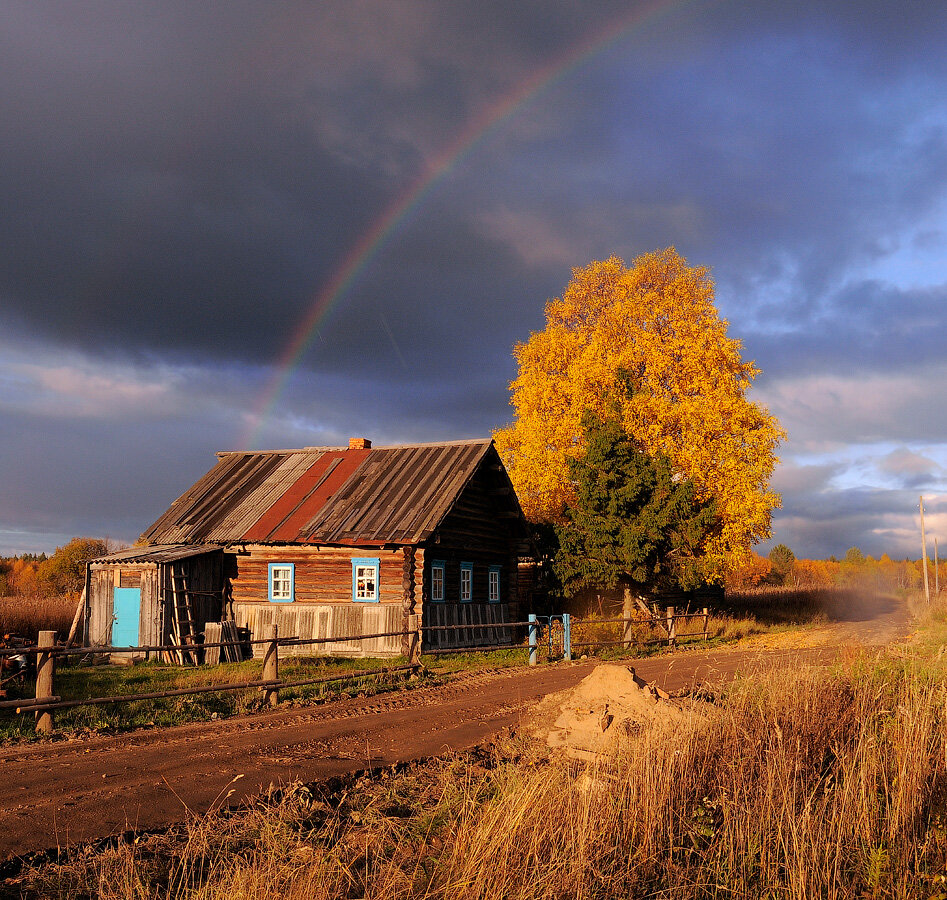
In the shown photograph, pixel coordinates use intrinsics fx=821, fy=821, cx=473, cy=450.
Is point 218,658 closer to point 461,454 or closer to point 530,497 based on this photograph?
point 461,454

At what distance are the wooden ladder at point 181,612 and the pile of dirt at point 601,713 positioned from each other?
14.4 meters

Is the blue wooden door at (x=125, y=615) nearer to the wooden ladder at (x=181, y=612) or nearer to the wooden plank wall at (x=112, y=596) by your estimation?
the wooden plank wall at (x=112, y=596)

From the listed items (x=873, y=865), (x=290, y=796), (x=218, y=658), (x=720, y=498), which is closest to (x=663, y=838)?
(x=873, y=865)

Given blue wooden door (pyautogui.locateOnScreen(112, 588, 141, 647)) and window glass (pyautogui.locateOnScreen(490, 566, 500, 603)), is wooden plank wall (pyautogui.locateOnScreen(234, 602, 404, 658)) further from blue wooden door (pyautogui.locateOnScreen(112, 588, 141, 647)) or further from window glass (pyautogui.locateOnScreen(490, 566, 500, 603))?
window glass (pyautogui.locateOnScreen(490, 566, 500, 603))

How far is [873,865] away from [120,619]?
72.9 ft

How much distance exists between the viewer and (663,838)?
6.12m

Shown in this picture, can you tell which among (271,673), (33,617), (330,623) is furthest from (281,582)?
(271,673)

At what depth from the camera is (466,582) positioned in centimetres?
2653

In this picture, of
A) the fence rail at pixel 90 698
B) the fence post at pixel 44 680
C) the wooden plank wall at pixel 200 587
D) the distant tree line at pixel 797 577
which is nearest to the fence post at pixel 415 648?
the fence rail at pixel 90 698

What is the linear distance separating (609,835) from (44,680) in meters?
9.76

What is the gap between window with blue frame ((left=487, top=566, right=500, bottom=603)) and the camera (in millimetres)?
28016

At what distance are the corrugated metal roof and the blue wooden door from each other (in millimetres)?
965

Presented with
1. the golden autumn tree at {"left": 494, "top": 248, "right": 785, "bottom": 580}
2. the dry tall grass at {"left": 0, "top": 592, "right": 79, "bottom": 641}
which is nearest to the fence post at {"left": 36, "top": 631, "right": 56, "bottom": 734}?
the dry tall grass at {"left": 0, "top": 592, "right": 79, "bottom": 641}

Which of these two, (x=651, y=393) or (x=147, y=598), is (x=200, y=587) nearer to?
(x=147, y=598)
